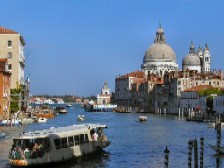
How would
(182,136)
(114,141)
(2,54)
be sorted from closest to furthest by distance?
1. (114,141)
2. (182,136)
3. (2,54)

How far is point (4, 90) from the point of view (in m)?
65.4

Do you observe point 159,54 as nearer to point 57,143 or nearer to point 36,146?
point 57,143

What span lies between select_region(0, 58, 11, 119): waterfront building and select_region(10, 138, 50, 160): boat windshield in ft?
107

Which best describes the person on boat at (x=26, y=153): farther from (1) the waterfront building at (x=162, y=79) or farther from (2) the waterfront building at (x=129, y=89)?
(2) the waterfront building at (x=129, y=89)

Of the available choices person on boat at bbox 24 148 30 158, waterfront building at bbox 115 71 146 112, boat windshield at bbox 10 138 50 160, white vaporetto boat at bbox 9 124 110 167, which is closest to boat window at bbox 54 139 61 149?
white vaporetto boat at bbox 9 124 110 167

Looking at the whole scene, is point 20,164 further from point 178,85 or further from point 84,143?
point 178,85

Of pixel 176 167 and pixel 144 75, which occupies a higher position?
pixel 144 75

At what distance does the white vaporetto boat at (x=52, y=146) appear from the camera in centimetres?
2938

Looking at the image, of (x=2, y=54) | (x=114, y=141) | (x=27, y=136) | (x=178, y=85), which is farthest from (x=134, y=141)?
(x=178, y=85)

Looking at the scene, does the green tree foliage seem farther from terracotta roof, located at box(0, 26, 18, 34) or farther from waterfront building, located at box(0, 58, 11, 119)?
waterfront building, located at box(0, 58, 11, 119)

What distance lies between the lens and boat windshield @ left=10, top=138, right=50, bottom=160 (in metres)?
29.3

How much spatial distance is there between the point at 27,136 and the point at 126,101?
151 m

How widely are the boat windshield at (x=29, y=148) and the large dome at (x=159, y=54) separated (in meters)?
157

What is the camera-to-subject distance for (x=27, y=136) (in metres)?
30.1
